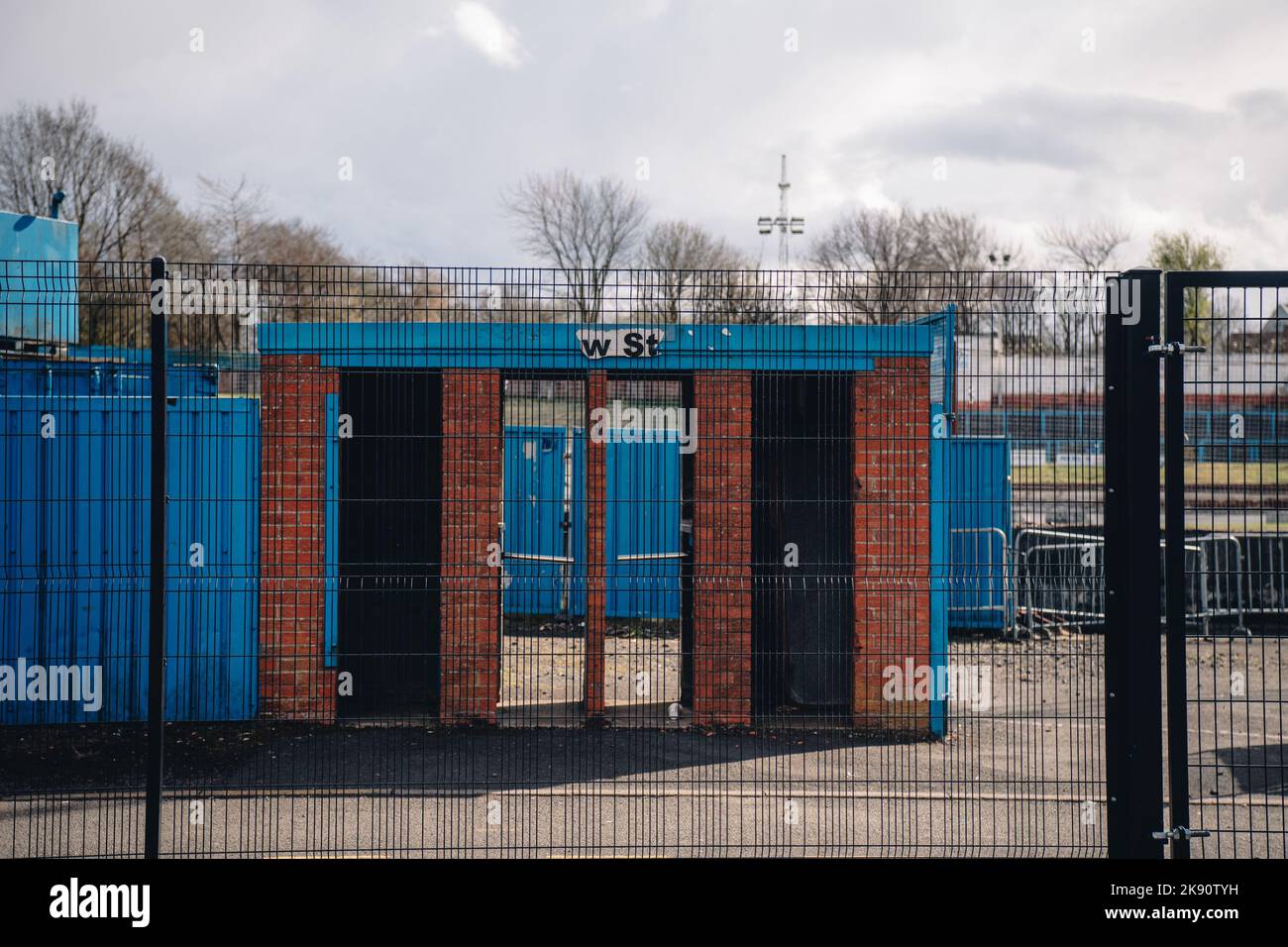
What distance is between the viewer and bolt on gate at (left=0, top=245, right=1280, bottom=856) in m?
6.43

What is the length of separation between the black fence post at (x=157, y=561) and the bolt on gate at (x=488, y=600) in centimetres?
70

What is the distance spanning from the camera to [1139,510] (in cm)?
477

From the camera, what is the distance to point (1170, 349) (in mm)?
4680

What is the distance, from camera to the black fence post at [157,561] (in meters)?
4.93

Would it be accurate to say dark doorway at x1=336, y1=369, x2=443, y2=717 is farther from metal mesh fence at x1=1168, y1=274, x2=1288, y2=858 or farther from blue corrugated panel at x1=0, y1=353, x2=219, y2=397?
metal mesh fence at x1=1168, y1=274, x2=1288, y2=858

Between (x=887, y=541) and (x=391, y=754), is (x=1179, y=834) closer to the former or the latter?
(x=887, y=541)

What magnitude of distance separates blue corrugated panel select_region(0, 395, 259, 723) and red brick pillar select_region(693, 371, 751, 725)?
352 centimetres

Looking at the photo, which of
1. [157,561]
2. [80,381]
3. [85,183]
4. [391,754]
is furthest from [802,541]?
[85,183]

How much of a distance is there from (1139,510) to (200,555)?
6.84m

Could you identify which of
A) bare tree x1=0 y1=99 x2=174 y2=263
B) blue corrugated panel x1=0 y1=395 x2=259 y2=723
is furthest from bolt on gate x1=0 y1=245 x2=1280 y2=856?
bare tree x1=0 y1=99 x2=174 y2=263

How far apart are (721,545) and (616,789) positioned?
7.96 feet

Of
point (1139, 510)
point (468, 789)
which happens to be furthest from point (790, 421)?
point (1139, 510)

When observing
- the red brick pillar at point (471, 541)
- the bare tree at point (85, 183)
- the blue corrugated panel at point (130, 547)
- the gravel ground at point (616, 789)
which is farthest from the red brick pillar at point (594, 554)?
the bare tree at point (85, 183)
